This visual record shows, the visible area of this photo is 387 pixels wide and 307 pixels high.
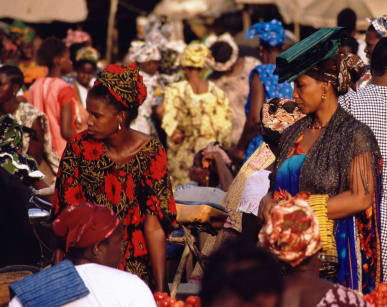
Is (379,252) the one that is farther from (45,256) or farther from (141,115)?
(141,115)

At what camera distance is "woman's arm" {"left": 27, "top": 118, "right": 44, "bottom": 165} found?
7903mm

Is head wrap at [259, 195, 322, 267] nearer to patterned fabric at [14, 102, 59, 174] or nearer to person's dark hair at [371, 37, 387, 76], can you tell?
person's dark hair at [371, 37, 387, 76]


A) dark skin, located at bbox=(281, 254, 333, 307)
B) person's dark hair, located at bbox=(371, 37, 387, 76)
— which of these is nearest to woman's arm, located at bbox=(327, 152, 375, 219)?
dark skin, located at bbox=(281, 254, 333, 307)

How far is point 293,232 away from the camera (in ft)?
10.9

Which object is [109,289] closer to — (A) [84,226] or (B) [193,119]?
(A) [84,226]

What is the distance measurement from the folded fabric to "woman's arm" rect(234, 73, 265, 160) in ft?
15.5

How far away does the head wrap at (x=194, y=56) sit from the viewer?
10367 mm

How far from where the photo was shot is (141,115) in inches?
414

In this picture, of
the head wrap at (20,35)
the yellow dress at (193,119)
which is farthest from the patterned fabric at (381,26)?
the head wrap at (20,35)

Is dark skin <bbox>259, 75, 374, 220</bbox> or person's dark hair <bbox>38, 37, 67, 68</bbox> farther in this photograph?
person's dark hair <bbox>38, 37, 67, 68</bbox>

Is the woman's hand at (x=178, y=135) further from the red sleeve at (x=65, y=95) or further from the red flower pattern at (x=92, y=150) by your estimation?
the red flower pattern at (x=92, y=150)

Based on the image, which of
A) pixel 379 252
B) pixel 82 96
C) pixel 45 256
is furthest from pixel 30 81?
pixel 379 252

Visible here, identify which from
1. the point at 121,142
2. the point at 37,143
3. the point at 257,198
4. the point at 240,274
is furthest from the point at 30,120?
the point at 240,274

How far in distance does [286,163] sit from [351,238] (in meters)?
0.51
